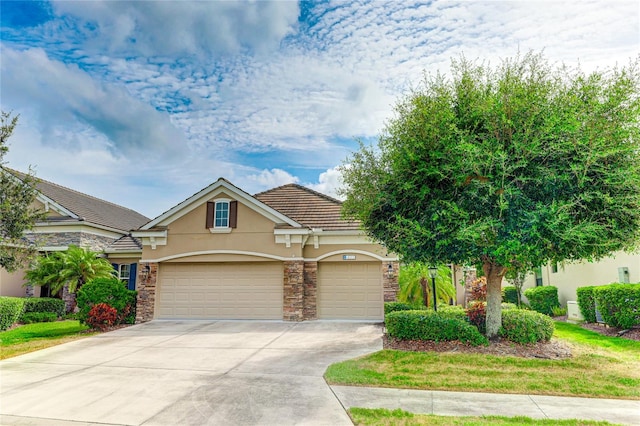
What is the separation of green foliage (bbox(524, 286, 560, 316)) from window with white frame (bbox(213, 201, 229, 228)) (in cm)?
1477

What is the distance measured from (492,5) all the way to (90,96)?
12181 mm

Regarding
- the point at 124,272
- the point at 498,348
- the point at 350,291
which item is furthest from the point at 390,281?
the point at 124,272

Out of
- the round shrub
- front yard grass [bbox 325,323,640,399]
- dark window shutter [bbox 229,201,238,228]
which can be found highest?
dark window shutter [bbox 229,201,238,228]

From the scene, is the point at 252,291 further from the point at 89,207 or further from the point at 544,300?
the point at 544,300

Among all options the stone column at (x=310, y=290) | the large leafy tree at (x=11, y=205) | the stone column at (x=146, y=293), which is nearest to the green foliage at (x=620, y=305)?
the stone column at (x=310, y=290)

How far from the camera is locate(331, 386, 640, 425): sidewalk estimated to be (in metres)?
5.29

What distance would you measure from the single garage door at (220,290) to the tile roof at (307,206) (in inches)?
96.8

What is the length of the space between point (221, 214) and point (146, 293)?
4.19 m

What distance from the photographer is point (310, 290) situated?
48.4ft

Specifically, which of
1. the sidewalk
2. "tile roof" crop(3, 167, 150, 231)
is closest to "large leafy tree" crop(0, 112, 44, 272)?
"tile roof" crop(3, 167, 150, 231)

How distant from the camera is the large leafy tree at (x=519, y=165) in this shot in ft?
25.3

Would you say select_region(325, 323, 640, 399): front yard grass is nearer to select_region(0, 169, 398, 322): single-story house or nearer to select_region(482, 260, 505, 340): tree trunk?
select_region(482, 260, 505, 340): tree trunk

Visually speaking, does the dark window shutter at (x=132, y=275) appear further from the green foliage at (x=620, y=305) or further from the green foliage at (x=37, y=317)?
the green foliage at (x=620, y=305)

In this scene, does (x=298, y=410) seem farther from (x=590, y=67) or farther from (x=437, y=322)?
(x=590, y=67)
